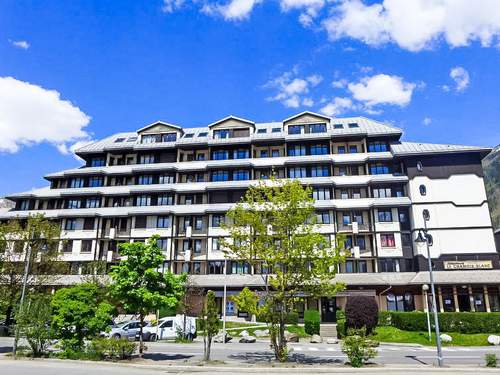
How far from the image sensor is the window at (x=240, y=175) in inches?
2045

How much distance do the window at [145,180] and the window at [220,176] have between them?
870 cm

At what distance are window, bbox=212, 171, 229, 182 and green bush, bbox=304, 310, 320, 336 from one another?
22.1 meters

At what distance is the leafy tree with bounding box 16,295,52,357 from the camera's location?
20.0 m

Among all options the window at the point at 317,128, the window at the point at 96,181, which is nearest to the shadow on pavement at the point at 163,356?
the window at the point at 317,128

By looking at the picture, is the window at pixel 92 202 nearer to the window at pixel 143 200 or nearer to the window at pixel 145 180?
the window at pixel 143 200

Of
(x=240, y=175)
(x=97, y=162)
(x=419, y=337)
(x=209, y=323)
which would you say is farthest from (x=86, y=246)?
(x=419, y=337)

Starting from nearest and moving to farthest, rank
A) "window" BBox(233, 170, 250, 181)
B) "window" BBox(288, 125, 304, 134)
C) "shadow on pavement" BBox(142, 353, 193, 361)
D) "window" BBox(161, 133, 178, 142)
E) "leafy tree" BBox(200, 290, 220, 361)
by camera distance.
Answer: "leafy tree" BBox(200, 290, 220, 361) < "shadow on pavement" BBox(142, 353, 193, 361) < "window" BBox(233, 170, 250, 181) < "window" BBox(288, 125, 304, 134) < "window" BBox(161, 133, 178, 142)

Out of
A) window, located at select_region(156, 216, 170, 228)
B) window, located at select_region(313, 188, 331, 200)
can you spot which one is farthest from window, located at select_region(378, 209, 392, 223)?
window, located at select_region(156, 216, 170, 228)

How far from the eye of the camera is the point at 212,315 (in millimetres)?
19609

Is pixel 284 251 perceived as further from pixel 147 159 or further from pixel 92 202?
pixel 92 202

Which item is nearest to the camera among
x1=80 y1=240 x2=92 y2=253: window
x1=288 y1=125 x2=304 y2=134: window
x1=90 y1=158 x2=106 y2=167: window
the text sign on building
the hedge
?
the hedge

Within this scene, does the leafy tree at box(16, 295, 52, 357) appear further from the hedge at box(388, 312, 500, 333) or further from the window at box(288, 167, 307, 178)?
the window at box(288, 167, 307, 178)

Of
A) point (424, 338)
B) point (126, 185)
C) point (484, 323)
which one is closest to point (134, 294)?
point (424, 338)

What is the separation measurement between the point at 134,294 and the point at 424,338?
22653 mm
